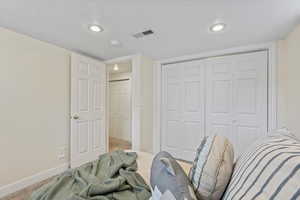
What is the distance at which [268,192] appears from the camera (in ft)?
1.60

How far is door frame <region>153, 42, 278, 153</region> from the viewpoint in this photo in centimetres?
236

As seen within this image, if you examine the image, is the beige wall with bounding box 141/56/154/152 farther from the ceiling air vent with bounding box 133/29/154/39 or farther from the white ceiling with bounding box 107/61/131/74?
the ceiling air vent with bounding box 133/29/154/39

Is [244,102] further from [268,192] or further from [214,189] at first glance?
[268,192]

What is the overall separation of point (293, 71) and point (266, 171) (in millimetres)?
2121

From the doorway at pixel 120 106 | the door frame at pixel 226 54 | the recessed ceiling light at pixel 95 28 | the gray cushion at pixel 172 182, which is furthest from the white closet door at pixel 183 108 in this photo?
the gray cushion at pixel 172 182

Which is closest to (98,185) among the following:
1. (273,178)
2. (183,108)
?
(273,178)

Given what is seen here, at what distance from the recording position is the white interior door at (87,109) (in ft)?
8.85

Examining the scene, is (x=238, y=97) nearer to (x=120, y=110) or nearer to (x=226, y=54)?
(x=226, y=54)

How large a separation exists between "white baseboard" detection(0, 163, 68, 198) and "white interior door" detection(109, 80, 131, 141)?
8.20ft

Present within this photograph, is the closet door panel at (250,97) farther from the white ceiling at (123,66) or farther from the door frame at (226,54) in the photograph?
the white ceiling at (123,66)

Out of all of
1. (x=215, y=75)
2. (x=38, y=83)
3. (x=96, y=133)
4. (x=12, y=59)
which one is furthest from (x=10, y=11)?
(x=215, y=75)

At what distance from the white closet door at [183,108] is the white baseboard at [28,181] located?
6.80 feet

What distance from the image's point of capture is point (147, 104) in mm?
3256

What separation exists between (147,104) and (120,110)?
7.10 ft
